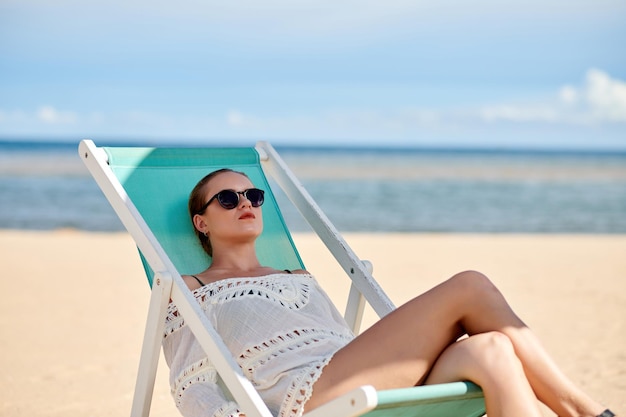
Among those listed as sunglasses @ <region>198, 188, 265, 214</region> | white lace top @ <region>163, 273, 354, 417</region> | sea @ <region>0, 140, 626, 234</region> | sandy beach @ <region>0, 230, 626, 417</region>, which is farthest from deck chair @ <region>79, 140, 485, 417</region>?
sea @ <region>0, 140, 626, 234</region>

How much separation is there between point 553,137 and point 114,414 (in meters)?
52.5

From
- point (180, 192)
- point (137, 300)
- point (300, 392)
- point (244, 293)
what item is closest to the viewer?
point (300, 392)

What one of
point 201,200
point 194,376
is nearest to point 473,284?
point 194,376

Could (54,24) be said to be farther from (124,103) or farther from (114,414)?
(114,414)

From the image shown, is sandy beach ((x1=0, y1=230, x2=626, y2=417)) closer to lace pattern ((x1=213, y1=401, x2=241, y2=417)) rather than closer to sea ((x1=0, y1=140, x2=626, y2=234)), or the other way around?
lace pattern ((x1=213, y1=401, x2=241, y2=417))

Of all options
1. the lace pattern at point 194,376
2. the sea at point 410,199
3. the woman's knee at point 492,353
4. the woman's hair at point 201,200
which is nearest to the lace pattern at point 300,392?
the lace pattern at point 194,376

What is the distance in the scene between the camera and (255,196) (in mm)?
3613

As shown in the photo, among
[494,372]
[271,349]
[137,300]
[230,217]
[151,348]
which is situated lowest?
[494,372]

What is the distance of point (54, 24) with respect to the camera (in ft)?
132

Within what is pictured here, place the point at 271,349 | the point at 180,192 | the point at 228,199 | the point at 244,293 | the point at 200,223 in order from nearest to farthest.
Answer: the point at 271,349
the point at 244,293
the point at 228,199
the point at 200,223
the point at 180,192

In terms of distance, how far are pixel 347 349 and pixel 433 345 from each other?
0.27 metres

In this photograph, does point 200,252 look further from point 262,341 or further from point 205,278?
point 262,341

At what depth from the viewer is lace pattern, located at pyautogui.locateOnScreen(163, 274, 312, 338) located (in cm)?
323

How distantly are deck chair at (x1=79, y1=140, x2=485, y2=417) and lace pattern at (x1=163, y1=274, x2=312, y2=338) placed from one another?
138 mm
